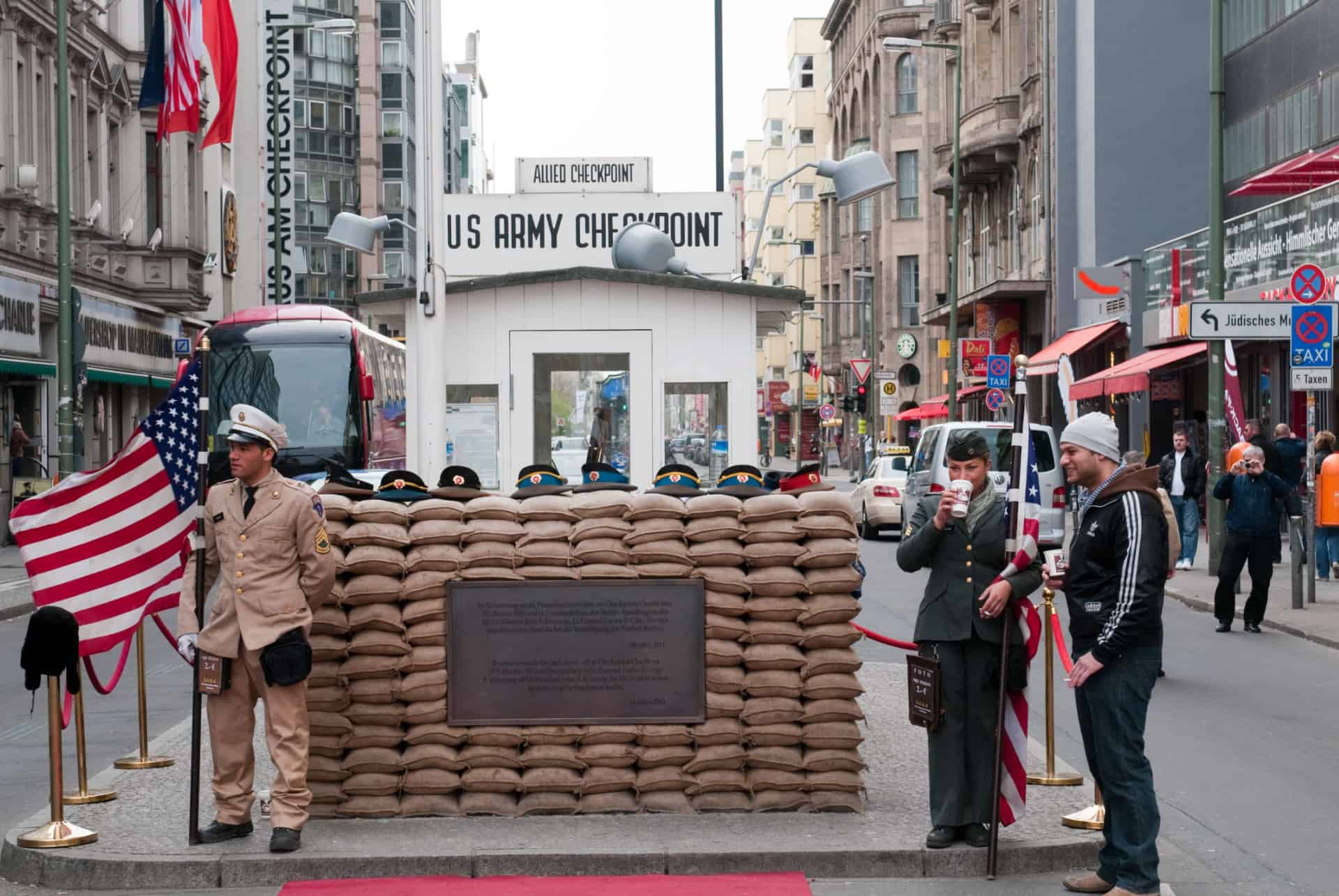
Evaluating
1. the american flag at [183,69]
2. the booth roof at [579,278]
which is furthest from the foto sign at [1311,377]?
the american flag at [183,69]

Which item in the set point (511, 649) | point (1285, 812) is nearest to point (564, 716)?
point (511, 649)

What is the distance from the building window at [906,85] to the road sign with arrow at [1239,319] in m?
57.4

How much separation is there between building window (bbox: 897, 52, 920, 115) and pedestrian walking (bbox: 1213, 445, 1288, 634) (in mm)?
61072

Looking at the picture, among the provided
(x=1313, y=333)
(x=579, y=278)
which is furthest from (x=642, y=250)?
(x=1313, y=333)

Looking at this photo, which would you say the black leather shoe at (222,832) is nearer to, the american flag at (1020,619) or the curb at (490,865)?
the curb at (490,865)

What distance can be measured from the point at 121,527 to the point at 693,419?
634 centimetres

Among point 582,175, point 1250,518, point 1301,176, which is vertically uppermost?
point 1301,176

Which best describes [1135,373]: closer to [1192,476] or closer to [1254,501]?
[1192,476]

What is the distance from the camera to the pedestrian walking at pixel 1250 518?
1576 centimetres

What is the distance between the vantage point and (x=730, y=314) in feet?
43.4

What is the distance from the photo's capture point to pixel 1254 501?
15.8 meters

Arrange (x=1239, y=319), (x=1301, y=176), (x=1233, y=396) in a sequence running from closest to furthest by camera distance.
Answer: (x=1239, y=319)
(x=1233, y=396)
(x=1301, y=176)

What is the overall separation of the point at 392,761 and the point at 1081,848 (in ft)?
10.0

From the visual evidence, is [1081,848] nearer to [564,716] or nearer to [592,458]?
[564,716]
